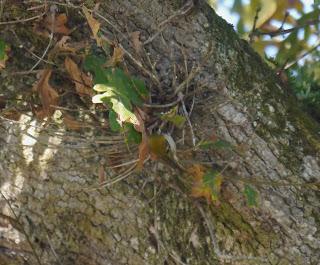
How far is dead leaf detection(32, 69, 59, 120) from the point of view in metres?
1.43

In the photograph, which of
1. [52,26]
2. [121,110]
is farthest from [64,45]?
[121,110]

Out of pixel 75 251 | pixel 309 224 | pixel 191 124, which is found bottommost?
pixel 75 251

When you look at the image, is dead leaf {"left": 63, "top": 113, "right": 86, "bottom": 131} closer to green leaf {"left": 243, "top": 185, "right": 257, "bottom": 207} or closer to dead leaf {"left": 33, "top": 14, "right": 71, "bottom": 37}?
dead leaf {"left": 33, "top": 14, "right": 71, "bottom": 37}

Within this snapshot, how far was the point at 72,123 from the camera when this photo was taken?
4.72 feet

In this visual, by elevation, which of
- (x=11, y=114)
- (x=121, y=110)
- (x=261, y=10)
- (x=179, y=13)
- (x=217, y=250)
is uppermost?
(x=261, y=10)

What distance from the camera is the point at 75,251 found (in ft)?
4.82

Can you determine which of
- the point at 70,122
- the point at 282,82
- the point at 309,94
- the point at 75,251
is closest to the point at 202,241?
the point at 75,251

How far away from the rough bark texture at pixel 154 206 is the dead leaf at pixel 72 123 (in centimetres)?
2

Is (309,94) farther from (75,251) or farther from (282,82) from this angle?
(75,251)

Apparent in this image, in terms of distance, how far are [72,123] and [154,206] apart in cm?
30

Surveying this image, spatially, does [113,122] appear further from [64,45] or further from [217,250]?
[217,250]

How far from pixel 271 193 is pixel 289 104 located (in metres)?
0.30

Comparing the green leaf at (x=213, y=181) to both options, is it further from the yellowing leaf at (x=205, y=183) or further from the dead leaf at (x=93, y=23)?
the dead leaf at (x=93, y=23)

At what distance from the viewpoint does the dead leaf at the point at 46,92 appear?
56.4 inches
